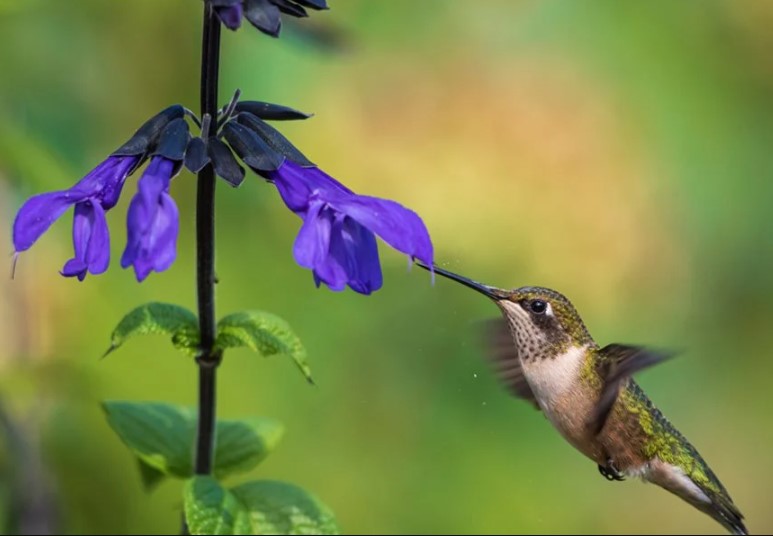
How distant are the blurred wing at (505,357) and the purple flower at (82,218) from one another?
1.89 ft

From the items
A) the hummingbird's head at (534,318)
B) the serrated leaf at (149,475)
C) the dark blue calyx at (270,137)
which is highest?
the dark blue calyx at (270,137)

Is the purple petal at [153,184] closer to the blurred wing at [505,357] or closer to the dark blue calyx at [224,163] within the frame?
the dark blue calyx at [224,163]

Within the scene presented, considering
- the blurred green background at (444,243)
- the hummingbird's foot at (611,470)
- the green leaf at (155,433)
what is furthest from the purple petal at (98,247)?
the blurred green background at (444,243)

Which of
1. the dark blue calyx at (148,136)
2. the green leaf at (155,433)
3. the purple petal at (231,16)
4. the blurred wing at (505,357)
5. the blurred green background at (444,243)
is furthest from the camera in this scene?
the blurred green background at (444,243)

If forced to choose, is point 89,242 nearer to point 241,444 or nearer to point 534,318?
point 534,318

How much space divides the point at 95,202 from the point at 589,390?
0.71 metres

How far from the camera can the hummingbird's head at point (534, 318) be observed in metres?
1.54

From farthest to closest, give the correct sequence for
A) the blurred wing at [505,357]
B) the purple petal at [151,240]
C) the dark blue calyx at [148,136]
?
the blurred wing at [505,357]
the dark blue calyx at [148,136]
the purple petal at [151,240]

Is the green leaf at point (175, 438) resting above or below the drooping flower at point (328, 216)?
below

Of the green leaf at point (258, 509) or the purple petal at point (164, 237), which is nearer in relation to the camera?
the purple petal at point (164, 237)

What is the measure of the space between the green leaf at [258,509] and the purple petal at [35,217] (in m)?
0.53

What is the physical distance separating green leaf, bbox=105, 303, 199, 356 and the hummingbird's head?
403 millimetres

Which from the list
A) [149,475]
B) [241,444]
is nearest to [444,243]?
[241,444]

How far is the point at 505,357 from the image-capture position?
1.74m
